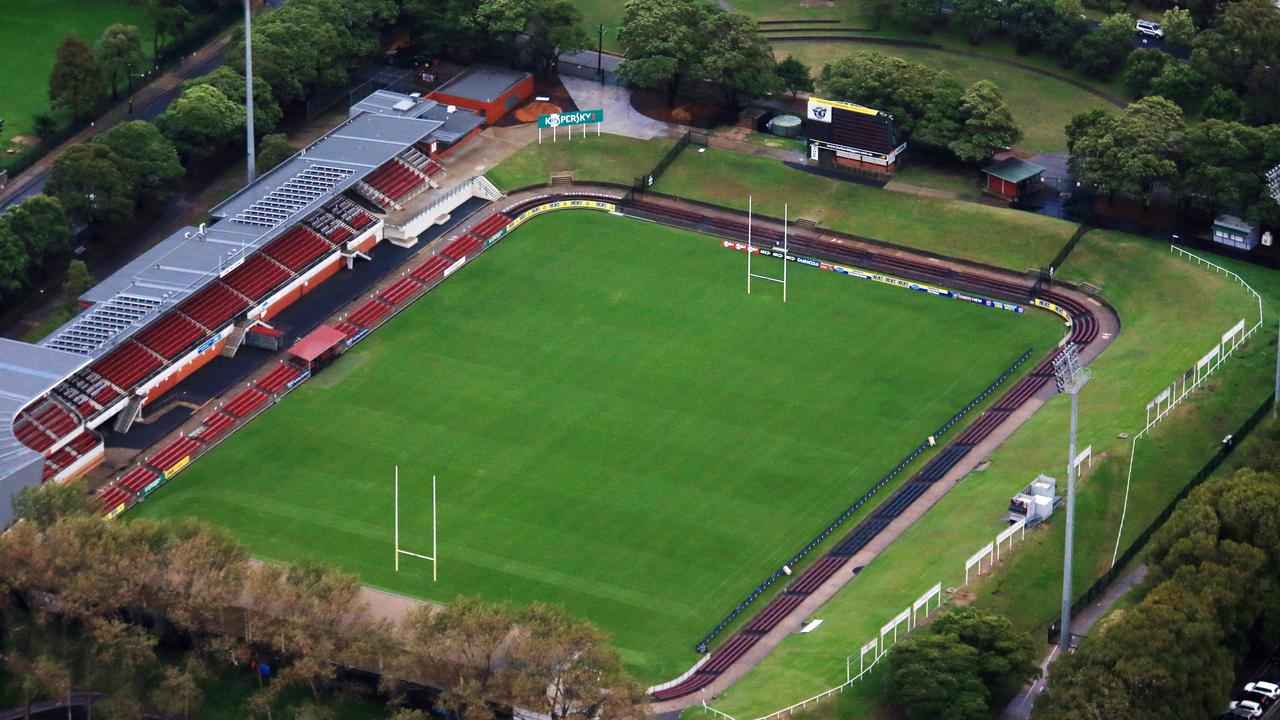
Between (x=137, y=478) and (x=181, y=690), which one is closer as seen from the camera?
(x=181, y=690)

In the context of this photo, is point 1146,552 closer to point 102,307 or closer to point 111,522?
point 111,522

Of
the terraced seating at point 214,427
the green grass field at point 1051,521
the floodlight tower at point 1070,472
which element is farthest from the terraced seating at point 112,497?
the floodlight tower at point 1070,472

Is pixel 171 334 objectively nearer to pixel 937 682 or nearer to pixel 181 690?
pixel 181 690

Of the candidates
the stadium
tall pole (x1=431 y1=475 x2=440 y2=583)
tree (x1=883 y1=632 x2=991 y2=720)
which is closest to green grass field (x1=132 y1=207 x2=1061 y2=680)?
the stadium

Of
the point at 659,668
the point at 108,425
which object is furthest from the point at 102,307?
the point at 659,668

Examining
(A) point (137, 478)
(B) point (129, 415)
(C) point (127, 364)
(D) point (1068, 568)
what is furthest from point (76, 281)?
(D) point (1068, 568)

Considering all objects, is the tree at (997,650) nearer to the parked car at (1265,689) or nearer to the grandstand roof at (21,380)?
the parked car at (1265,689)

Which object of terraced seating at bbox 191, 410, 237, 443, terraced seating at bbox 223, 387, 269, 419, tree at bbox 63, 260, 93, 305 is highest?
tree at bbox 63, 260, 93, 305

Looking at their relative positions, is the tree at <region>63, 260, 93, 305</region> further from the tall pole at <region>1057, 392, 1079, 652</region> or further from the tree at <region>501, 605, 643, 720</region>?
the tall pole at <region>1057, 392, 1079, 652</region>
